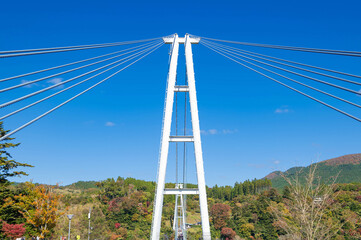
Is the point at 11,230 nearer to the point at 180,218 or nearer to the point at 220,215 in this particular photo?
the point at 180,218

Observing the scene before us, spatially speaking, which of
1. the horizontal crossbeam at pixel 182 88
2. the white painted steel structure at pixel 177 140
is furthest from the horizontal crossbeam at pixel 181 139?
the horizontal crossbeam at pixel 182 88

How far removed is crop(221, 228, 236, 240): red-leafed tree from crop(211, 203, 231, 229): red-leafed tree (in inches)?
92.4

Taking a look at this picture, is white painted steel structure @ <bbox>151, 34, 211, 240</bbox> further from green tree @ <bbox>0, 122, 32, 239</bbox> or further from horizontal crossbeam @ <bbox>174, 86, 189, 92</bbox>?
green tree @ <bbox>0, 122, 32, 239</bbox>

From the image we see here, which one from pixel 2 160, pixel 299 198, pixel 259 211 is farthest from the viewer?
pixel 259 211

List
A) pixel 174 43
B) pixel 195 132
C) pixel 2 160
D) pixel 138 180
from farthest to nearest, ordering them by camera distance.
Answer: pixel 138 180 → pixel 2 160 → pixel 174 43 → pixel 195 132

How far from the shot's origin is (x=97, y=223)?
175 feet

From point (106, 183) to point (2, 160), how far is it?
162 feet

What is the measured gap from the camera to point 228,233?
56.5 meters

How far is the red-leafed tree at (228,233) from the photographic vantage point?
56.2m

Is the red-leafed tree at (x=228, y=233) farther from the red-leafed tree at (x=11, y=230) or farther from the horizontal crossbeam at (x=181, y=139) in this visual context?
the horizontal crossbeam at (x=181, y=139)

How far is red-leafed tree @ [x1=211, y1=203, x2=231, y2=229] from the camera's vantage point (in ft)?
197

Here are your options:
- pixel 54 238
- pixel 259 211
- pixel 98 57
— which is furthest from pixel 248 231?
A: pixel 98 57

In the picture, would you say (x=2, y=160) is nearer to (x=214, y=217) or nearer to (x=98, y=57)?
(x=98, y=57)

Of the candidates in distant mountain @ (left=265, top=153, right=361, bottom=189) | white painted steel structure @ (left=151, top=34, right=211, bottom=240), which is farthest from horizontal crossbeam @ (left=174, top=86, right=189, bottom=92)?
distant mountain @ (left=265, top=153, right=361, bottom=189)
